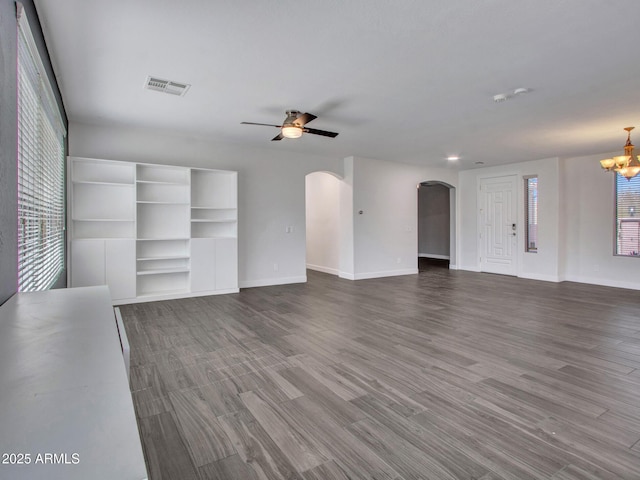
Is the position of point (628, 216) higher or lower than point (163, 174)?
lower

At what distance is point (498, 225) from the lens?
8422 mm

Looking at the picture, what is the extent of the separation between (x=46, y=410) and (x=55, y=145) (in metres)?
4.12

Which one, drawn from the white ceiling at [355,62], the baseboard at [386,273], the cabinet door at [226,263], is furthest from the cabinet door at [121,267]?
the baseboard at [386,273]

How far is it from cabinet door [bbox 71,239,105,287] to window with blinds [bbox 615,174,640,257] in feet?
28.8

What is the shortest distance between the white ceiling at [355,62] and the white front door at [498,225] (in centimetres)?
296

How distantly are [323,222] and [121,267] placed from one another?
4.70 metres

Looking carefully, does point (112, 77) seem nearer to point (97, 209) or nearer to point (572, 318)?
point (97, 209)

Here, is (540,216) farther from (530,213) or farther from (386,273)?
(386,273)

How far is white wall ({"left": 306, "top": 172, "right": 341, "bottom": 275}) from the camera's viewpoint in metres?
8.30

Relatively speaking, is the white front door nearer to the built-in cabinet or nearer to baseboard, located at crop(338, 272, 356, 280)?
baseboard, located at crop(338, 272, 356, 280)

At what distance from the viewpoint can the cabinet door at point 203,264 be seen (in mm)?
5730

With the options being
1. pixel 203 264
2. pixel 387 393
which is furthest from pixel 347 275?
pixel 387 393

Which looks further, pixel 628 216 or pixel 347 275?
pixel 347 275

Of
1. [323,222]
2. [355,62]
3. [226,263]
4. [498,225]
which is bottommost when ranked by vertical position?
[226,263]
